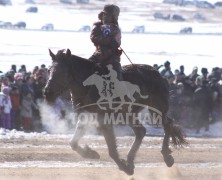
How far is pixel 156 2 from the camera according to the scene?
92.9m

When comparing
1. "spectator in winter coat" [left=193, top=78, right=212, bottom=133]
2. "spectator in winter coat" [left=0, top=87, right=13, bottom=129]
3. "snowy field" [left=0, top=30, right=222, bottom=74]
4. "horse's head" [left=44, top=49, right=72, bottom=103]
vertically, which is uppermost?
"horse's head" [left=44, top=49, right=72, bottom=103]

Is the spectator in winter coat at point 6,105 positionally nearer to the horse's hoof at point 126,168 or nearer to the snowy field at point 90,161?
the snowy field at point 90,161

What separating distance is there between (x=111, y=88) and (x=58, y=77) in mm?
1333

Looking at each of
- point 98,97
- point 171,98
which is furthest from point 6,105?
point 98,97

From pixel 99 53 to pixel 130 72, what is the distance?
3.24ft

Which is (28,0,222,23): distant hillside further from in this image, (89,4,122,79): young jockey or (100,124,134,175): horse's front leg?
(100,124,134,175): horse's front leg

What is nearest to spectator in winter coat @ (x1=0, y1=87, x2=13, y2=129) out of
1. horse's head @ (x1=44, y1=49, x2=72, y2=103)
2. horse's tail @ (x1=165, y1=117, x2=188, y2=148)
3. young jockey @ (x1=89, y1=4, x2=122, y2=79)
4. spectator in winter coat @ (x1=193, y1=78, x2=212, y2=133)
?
spectator in winter coat @ (x1=193, y1=78, x2=212, y2=133)

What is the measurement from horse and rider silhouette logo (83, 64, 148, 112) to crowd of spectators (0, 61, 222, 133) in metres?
5.09

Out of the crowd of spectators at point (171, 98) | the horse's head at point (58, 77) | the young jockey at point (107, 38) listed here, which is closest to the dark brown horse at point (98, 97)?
the horse's head at point (58, 77)

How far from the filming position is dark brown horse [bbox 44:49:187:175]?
504 inches

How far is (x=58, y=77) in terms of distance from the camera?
1271 cm

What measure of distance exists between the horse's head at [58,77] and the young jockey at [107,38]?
78 cm

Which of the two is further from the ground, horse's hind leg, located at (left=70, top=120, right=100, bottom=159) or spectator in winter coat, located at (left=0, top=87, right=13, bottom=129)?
horse's hind leg, located at (left=70, top=120, right=100, bottom=159)

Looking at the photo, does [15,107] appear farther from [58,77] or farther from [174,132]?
[58,77]
